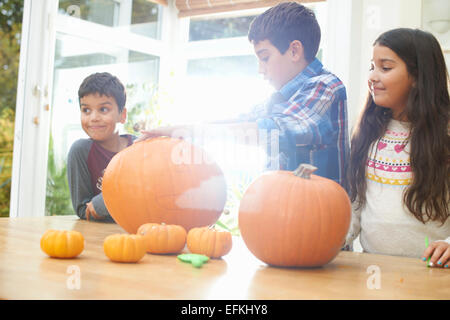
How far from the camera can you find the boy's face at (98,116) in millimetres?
1581

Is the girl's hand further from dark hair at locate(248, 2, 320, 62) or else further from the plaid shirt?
dark hair at locate(248, 2, 320, 62)

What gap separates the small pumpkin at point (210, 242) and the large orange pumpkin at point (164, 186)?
0.16m

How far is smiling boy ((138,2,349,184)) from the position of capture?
990mm

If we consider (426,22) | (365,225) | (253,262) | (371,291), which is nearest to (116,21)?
(426,22)

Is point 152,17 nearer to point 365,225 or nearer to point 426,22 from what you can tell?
point 426,22

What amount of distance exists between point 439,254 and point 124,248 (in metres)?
0.55

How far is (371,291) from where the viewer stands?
1.96 feet

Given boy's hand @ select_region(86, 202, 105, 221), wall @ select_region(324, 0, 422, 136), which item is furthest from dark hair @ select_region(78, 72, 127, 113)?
wall @ select_region(324, 0, 422, 136)

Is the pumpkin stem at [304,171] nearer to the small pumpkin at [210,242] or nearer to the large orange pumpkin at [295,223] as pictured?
the large orange pumpkin at [295,223]

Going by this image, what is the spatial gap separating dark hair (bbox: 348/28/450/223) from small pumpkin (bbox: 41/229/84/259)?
731mm

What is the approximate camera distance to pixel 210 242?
31.7 inches

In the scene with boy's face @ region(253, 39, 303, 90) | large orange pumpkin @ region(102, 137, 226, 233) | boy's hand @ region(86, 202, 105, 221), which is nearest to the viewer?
large orange pumpkin @ region(102, 137, 226, 233)

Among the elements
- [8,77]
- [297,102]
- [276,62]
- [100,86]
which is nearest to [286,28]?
[276,62]

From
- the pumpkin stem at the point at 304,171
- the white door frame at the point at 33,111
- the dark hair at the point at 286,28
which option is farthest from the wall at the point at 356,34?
the pumpkin stem at the point at 304,171
